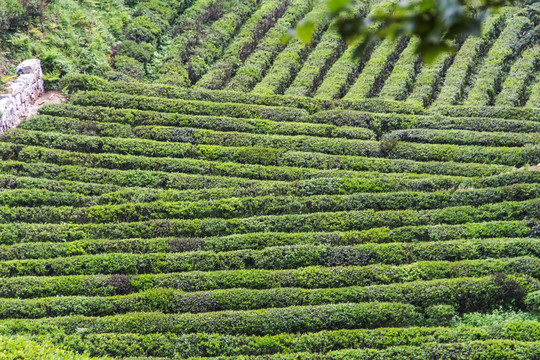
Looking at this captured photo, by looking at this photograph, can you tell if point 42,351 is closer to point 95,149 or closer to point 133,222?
point 133,222

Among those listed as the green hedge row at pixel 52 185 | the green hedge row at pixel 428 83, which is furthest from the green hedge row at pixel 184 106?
the green hedge row at pixel 428 83

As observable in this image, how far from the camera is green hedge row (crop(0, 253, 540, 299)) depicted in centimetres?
1465

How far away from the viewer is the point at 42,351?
11.5m

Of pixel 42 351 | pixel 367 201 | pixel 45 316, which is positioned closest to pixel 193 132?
pixel 367 201

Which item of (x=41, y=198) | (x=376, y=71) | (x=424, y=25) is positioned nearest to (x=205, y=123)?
(x=41, y=198)

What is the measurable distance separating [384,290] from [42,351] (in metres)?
8.15

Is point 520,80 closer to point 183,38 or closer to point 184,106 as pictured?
point 184,106

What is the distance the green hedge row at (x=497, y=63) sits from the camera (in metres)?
23.9

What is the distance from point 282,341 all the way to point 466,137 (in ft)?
37.1

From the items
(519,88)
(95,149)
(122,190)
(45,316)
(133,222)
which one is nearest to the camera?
(45,316)

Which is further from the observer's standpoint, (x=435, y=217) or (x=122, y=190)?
(x=122, y=190)

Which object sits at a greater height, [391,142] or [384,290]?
[391,142]

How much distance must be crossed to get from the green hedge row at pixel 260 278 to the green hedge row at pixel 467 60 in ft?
32.3

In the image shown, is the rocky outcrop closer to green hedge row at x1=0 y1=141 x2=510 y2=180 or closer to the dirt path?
the dirt path
